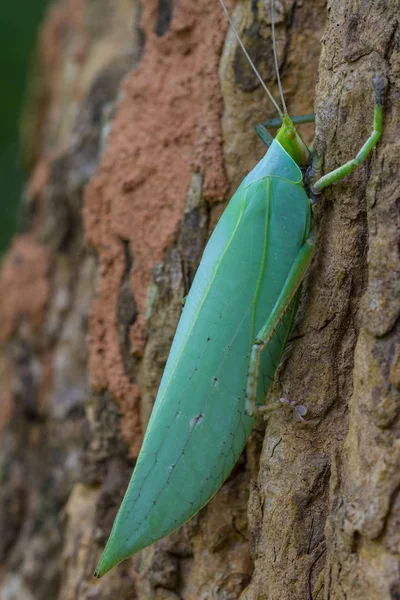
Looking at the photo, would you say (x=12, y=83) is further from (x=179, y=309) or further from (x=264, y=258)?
(x=264, y=258)

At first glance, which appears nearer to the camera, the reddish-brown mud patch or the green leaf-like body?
the green leaf-like body

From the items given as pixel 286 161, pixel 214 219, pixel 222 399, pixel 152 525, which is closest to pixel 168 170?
pixel 214 219

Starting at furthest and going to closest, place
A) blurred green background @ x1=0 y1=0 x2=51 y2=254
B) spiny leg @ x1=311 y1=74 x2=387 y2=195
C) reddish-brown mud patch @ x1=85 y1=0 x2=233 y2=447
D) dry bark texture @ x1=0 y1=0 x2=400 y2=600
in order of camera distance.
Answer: blurred green background @ x1=0 y1=0 x2=51 y2=254 → reddish-brown mud patch @ x1=85 y1=0 x2=233 y2=447 → spiny leg @ x1=311 y1=74 x2=387 y2=195 → dry bark texture @ x1=0 y1=0 x2=400 y2=600

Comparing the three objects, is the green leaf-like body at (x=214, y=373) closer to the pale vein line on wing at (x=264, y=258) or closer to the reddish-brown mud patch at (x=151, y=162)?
the pale vein line on wing at (x=264, y=258)

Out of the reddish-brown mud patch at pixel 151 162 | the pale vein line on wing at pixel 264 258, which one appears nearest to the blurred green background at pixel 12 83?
the reddish-brown mud patch at pixel 151 162

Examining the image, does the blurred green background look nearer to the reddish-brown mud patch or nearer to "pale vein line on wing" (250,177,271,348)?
the reddish-brown mud patch

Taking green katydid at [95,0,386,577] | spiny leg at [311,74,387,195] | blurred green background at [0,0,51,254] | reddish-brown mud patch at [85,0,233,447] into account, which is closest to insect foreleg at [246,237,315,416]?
green katydid at [95,0,386,577]
